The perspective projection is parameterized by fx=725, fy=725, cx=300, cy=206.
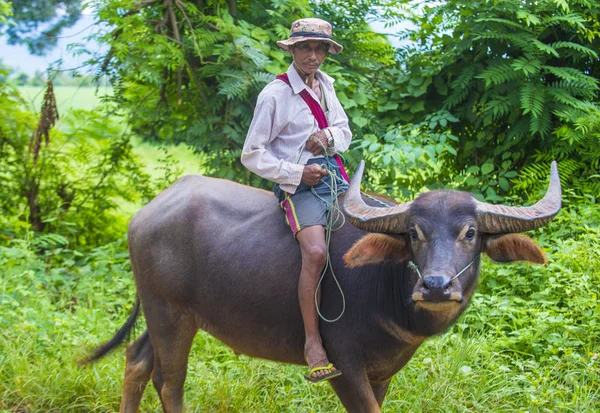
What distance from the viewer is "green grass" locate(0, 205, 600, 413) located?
4.45 m

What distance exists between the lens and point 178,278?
13.5 ft

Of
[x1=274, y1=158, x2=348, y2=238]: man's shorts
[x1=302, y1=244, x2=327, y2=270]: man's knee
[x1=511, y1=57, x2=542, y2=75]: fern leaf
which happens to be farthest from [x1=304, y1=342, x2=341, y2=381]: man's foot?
[x1=511, y1=57, x2=542, y2=75]: fern leaf

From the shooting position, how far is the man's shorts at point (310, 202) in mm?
3729

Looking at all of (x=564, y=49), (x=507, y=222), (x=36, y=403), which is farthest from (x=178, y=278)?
(x=564, y=49)

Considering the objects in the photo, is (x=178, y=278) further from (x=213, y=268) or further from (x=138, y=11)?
(x=138, y=11)

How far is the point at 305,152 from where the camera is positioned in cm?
389

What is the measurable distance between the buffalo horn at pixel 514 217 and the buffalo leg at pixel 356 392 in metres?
0.96

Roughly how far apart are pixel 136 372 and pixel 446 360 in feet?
6.46

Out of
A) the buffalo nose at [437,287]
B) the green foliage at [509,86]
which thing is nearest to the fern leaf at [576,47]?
the green foliage at [509,86]

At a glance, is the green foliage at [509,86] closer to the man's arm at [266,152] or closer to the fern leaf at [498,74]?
the fern leaf at [498,74]

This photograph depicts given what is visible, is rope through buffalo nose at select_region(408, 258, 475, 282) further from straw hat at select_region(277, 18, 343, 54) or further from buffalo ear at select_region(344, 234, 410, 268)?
straw hat at select_region(277, 18, 343, 54)

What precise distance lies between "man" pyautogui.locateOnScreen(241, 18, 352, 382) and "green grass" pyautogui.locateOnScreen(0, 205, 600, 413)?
117 cm

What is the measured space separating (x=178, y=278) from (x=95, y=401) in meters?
1.30

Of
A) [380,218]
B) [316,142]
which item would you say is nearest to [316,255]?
[380,218]
